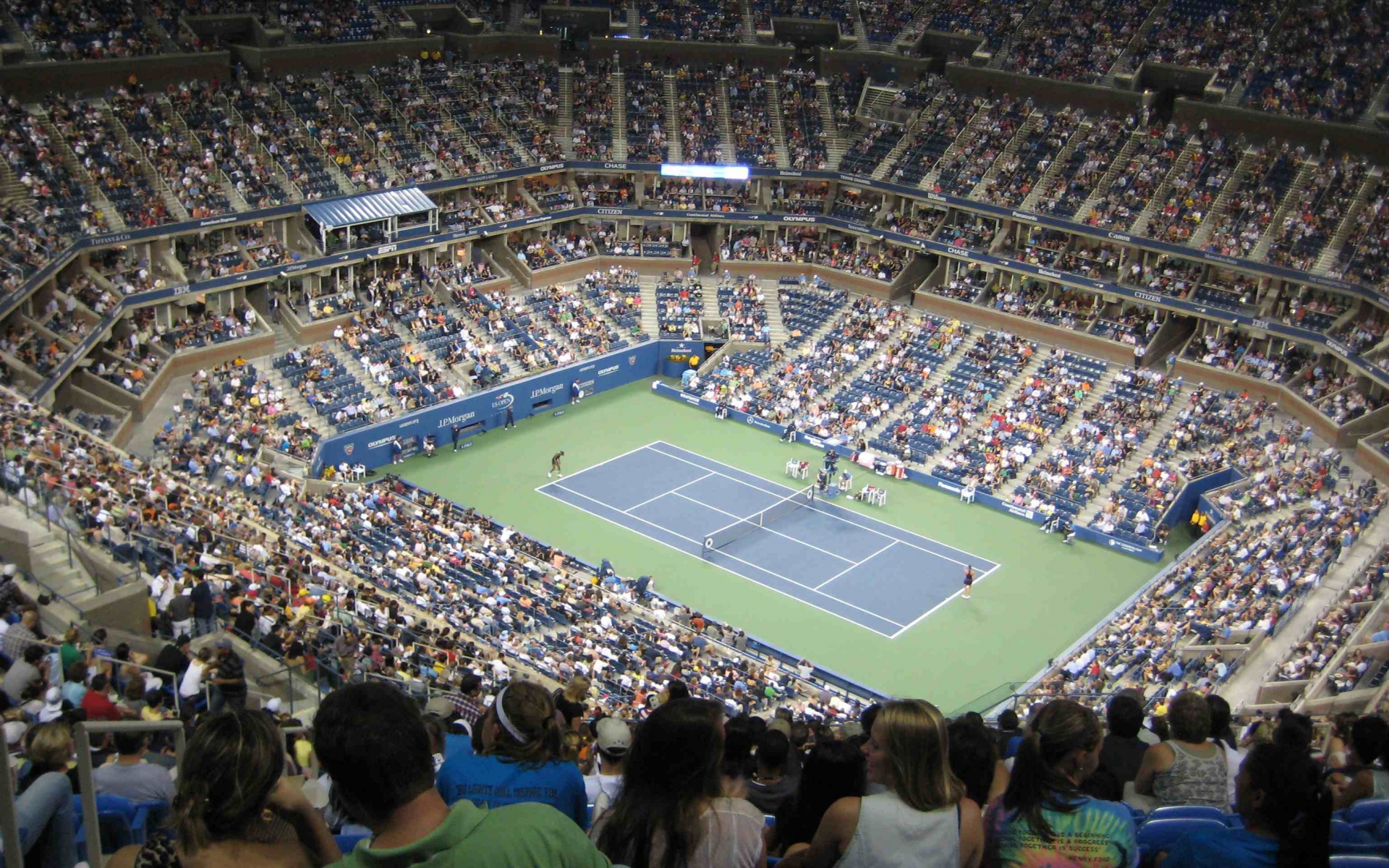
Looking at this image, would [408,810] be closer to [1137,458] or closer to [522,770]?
[522,770]

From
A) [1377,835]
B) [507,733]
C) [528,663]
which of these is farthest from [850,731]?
[528,663]

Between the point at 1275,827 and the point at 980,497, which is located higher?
the point at 1275,827

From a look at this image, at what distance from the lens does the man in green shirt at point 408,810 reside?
429 centimetres

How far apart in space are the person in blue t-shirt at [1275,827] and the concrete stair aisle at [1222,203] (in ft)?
151

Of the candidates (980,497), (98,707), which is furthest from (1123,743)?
(980,497)

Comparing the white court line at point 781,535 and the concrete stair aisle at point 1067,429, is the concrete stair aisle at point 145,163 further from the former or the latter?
the concrete stair aisle at point 1067,429

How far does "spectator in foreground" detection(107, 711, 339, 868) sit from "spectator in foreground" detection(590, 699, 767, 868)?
4.57 ft

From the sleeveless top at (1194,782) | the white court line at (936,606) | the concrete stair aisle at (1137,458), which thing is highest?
the sleeveless top at (1194,782)

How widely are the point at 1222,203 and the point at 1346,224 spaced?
472 cm

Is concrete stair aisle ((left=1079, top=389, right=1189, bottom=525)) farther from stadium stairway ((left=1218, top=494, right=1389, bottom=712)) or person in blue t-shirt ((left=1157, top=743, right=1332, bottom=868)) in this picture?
person in blue t-shirt ((left=1157, top=743, right=1332, bottom=868))

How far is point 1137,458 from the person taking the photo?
142 ft

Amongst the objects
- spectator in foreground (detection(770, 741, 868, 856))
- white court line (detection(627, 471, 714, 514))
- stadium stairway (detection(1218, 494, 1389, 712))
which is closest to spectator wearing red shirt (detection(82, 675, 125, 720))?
spectator in foreground (detection(770, 741, 868, 856))

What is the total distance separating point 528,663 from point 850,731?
1758 cm

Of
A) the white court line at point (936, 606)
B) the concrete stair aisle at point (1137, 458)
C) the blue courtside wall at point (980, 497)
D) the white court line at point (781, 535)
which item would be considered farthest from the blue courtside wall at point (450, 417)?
the concrete stair aisle at point (1137, 458)
